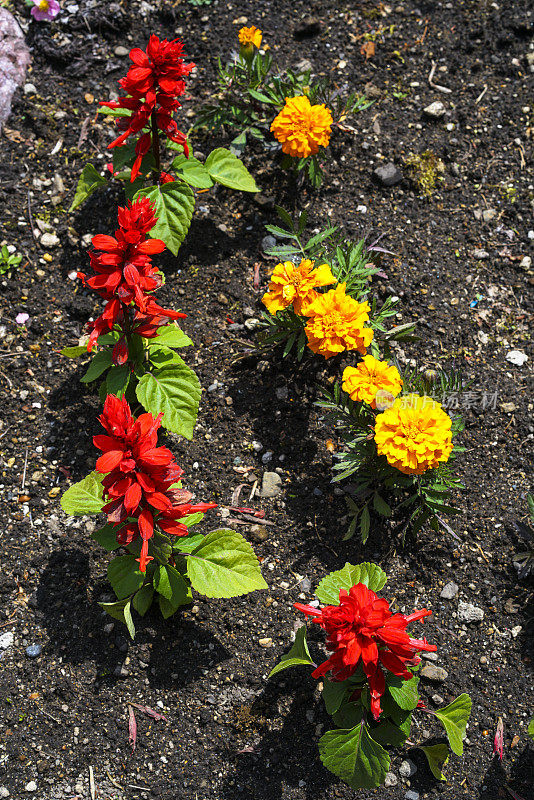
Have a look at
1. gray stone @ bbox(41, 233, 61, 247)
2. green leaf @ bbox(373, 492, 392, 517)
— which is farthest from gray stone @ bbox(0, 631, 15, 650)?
gray stone @ bbox(41, 233, 61, 247)

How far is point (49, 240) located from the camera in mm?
3576

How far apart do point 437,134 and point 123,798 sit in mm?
3541

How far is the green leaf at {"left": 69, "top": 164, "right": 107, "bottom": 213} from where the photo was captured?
3414 millimetres

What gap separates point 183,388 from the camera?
9.59ft

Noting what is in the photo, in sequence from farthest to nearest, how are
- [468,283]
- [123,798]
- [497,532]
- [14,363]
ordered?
[468,283], [14,363], [497,532], [123,798]

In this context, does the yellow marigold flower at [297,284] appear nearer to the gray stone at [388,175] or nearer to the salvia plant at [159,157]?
the salvia plant at [159,157]

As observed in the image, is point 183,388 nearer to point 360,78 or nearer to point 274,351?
point 274,351

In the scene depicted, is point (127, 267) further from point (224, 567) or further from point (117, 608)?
point (117, 608)

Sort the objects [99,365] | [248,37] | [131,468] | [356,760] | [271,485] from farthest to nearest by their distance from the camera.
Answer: [248,37], [271,485], [99,365], [356,760], [131,468]

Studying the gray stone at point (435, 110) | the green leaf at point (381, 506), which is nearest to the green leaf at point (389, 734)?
the green leaf at point (381, 506)

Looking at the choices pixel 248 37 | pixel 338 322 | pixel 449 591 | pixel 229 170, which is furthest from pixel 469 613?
pixel 248 37

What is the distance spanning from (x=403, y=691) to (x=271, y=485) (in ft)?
3.42

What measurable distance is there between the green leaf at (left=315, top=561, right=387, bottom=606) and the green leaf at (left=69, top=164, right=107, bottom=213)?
7.02 ft

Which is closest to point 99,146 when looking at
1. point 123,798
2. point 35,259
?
point 35,259
